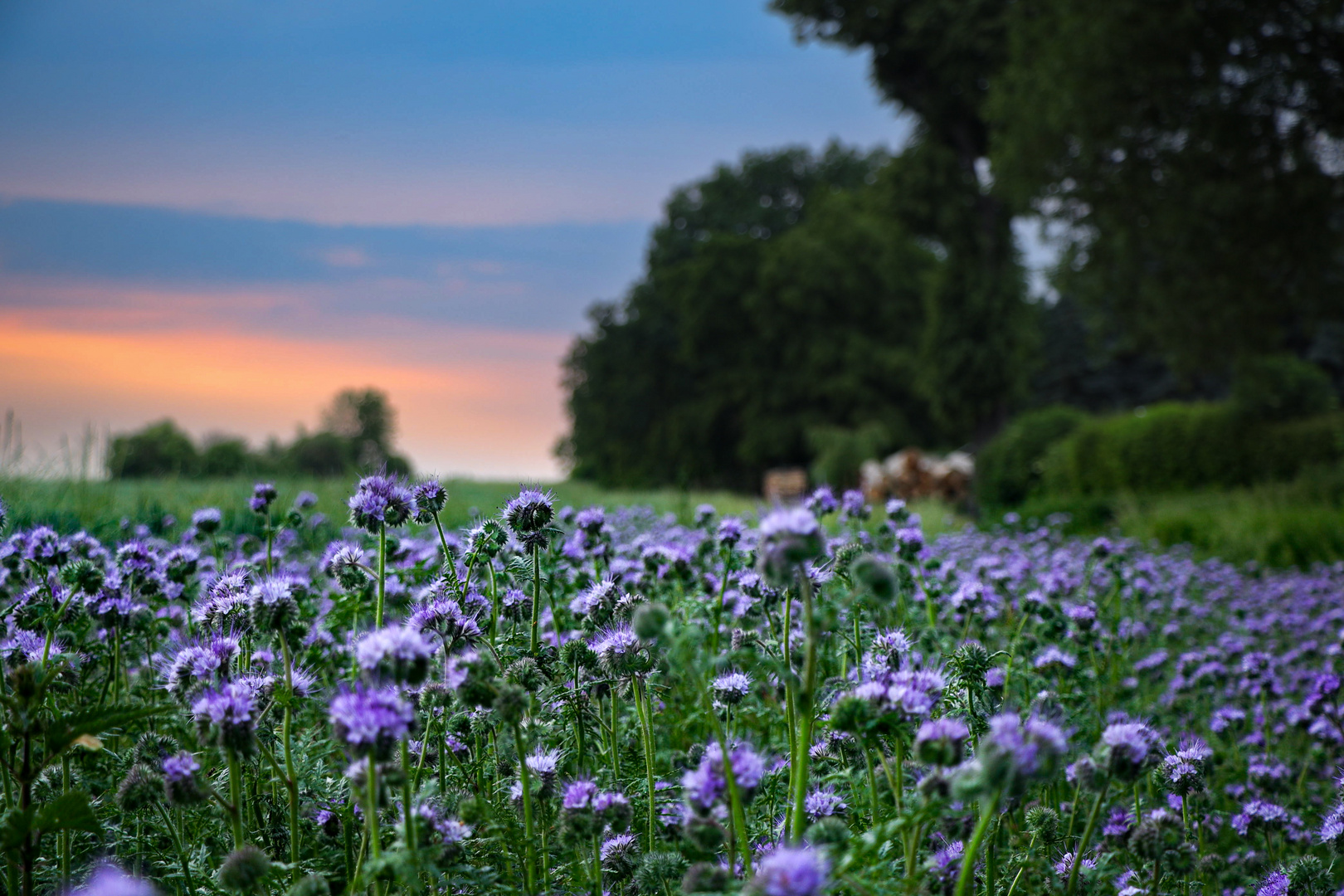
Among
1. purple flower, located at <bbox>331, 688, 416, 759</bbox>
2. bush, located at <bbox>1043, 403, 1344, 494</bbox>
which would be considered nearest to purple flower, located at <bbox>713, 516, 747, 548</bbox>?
purple flower, located at <bbox>331, 688, 416, 759</bbox>

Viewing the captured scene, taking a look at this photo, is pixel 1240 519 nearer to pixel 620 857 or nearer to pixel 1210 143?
pixel 1210 143

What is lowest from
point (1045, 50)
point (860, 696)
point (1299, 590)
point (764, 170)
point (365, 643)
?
point (1299, 590)

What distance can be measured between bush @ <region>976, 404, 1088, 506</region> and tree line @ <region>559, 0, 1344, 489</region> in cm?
118

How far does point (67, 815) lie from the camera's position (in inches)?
71.4

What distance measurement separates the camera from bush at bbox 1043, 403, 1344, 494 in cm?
1784

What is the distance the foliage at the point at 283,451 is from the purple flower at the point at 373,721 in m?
2.00

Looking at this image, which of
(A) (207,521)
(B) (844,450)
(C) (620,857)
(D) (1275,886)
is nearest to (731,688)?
(C) (620,857)

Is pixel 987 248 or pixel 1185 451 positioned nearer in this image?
pixel 1185 451

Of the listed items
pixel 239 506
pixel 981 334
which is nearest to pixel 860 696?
pixel 239 506

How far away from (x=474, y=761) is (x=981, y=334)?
23.4 meters

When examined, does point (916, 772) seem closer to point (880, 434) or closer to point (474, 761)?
point (474, 761)

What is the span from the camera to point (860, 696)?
1.90m

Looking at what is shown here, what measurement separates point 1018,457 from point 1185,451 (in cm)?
418

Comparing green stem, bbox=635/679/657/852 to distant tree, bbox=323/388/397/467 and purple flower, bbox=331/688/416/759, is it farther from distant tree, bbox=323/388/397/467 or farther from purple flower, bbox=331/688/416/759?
distant tree, bbox=323/388/397/467
